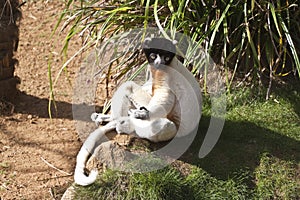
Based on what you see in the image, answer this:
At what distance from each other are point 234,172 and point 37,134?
4.53 feet

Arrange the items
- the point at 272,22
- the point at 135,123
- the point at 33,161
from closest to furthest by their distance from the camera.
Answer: the point at 135,123
the point at 33,161
the point at 272,22

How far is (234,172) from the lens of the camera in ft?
10.8

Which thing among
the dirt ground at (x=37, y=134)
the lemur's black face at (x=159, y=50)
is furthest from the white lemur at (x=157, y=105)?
the dirt ground at (x=37, y=134)

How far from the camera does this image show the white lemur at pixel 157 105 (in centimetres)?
310

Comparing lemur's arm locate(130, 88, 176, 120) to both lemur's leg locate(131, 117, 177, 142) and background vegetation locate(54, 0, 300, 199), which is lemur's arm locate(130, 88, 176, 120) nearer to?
lemur's leg locate(131, 117, 177, 142)

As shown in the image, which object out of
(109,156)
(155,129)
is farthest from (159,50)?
(109,156)

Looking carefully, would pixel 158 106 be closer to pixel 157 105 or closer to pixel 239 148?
pixel 157 105

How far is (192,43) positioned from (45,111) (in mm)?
1133

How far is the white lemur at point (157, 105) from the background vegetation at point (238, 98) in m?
0.19

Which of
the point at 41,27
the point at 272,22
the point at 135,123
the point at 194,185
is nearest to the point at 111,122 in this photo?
the point at 135,123

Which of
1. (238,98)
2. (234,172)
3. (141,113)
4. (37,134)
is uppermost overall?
(141,113)

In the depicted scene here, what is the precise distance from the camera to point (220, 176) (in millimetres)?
3275

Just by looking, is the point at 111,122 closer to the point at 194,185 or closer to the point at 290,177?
the point at 194,185

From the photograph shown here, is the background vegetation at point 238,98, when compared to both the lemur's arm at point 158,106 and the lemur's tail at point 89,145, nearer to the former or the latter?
the lemur's tail at point 89,145
